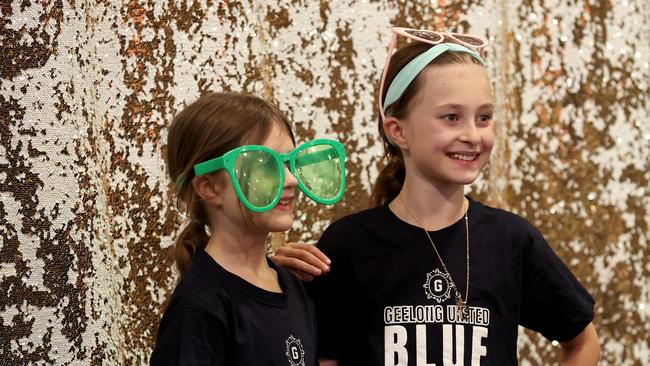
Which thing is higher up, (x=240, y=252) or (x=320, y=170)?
(x=320, y=170)

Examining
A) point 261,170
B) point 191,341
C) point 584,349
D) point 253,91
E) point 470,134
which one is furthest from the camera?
point 253,91

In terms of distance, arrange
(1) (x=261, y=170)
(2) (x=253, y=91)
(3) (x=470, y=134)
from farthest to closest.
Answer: (2) (x=253, y=91) → (3) (x=470, y=134) → (1) (x=261, y=170)

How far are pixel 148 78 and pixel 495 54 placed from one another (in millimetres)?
695

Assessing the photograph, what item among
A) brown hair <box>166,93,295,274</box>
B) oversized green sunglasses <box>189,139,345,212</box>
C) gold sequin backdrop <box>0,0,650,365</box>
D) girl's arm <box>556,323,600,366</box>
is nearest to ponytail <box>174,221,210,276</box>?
brown hair <box>166,93,295,274</box>

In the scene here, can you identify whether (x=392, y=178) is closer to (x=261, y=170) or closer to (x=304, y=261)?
(x=304, y=261)

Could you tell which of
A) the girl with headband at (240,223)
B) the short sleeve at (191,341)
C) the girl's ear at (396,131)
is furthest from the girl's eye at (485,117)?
the short sleeve at (191,341)

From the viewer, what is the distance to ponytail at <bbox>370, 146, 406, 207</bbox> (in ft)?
4.81

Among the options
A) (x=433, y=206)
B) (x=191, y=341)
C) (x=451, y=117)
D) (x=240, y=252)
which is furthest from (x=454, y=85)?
(x=191, y=341)

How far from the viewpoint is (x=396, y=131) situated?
138 cm

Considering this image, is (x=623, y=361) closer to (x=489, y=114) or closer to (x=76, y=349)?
(x=489, y=114)

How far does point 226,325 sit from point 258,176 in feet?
0.64

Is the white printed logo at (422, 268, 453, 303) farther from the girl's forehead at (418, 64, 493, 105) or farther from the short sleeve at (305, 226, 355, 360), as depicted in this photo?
the girl's forehead at (418, 64, 493, 105)

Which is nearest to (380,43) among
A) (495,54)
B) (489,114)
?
(495,54)

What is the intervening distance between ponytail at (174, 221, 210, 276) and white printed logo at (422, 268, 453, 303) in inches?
12.6
